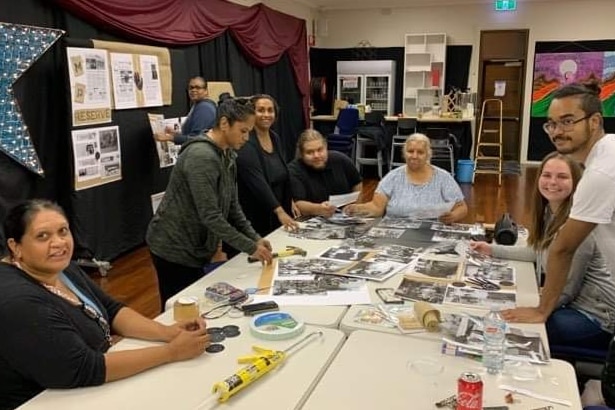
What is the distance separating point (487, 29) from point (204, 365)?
9154 millimetres

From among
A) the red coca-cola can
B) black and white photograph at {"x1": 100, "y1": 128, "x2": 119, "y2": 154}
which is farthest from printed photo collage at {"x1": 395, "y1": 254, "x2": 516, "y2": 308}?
black and white photograph at {"x1": 100, "y1": 128, "x2": 119, "y2": 154}

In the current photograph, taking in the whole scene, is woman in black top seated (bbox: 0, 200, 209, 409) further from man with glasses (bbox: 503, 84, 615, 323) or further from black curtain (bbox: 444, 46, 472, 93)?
black curtain (bbox: 444, 46, 472, 93)

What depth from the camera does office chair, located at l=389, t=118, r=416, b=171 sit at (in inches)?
325

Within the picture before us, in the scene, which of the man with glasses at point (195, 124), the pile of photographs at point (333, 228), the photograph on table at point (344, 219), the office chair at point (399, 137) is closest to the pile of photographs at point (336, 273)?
the pile of photographs at point (333, 228)

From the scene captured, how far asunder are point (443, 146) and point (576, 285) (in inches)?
237

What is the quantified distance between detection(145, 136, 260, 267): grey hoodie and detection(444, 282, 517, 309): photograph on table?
2.73ft

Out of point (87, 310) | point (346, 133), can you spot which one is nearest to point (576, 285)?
point (87, 310)

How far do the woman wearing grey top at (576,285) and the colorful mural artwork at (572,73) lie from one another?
297 inches

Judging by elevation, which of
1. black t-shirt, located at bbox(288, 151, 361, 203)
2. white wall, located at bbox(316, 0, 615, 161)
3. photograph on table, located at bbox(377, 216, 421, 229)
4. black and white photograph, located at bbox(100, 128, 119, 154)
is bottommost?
Result: photograph on table, located at bbox(377, 216, 421, 229)

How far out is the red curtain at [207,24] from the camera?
4.34 metres

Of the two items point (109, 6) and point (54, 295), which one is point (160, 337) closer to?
point (54, 295)

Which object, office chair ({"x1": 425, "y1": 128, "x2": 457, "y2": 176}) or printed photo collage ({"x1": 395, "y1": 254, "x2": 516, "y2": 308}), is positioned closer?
printed photo collage ({"x1": 395, "y1": 254, "x2": 516, "y2": 308})

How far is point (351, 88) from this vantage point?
9953mm

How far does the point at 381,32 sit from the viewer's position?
9.84 meters
